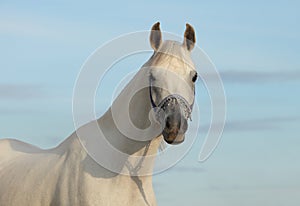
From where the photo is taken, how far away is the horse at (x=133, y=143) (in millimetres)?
7617

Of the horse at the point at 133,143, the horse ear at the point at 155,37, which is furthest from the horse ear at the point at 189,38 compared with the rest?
the horse ear at the point at 155,37

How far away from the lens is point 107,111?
28.7 ft

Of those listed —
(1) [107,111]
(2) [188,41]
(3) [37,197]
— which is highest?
(2) [188,41]

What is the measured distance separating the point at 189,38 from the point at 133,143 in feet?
5.10

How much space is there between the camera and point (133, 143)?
8344 millimetres

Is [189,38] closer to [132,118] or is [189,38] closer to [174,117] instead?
[132,118]

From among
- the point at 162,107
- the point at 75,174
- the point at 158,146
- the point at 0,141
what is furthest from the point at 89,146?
the point at 0,141

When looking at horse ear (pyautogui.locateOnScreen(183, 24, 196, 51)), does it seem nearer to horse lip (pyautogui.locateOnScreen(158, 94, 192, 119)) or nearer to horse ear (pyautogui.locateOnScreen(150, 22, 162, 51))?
horse ear (pyautogui.locateOnScreen(150, 22, 162, 51))

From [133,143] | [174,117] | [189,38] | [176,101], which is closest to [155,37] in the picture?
[189,38]

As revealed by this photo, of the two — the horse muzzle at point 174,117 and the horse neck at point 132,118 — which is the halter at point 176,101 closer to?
the horse muzzle at point 174,117

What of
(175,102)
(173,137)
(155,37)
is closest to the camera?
(173,137)

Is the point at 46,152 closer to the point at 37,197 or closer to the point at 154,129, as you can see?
the point at 37,197

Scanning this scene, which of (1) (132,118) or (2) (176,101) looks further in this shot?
(1) (132,118)

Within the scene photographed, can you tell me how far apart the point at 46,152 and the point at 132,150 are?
2.20 meters
